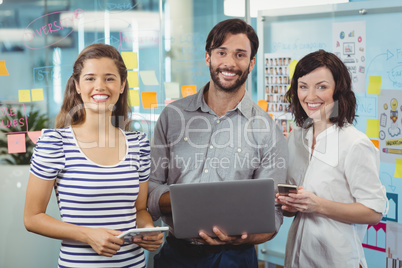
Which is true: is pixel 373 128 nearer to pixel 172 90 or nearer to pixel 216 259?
pixel 172 90

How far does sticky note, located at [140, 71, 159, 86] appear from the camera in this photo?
319 centimetres

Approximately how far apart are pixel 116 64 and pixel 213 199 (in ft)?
2.06

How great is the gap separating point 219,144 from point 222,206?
414 mm

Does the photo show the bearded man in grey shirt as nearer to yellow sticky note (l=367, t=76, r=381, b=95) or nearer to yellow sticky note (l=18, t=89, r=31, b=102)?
yellow sticky note (l=18, t=89, r=31, b=102)

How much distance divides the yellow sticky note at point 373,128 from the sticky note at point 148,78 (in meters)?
1.41

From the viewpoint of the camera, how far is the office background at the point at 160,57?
266 cm

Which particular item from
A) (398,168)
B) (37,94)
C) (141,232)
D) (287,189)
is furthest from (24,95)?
(398,168)

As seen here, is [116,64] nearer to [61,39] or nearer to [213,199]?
[213,199]

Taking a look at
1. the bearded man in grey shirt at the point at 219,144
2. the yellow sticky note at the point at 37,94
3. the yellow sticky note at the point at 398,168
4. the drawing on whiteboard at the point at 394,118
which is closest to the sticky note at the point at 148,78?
the yellow sticky note at the point at 37,94

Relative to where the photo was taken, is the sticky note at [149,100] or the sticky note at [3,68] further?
the sticky note at [149,100]

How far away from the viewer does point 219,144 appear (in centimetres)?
215

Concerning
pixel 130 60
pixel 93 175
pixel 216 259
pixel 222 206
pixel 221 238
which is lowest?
pixel 216 259

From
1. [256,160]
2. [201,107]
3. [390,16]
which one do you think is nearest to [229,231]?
[256,160]

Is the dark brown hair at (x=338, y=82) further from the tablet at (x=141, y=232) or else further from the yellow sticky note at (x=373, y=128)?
the yellow sticky note at (x=373, y=128)
